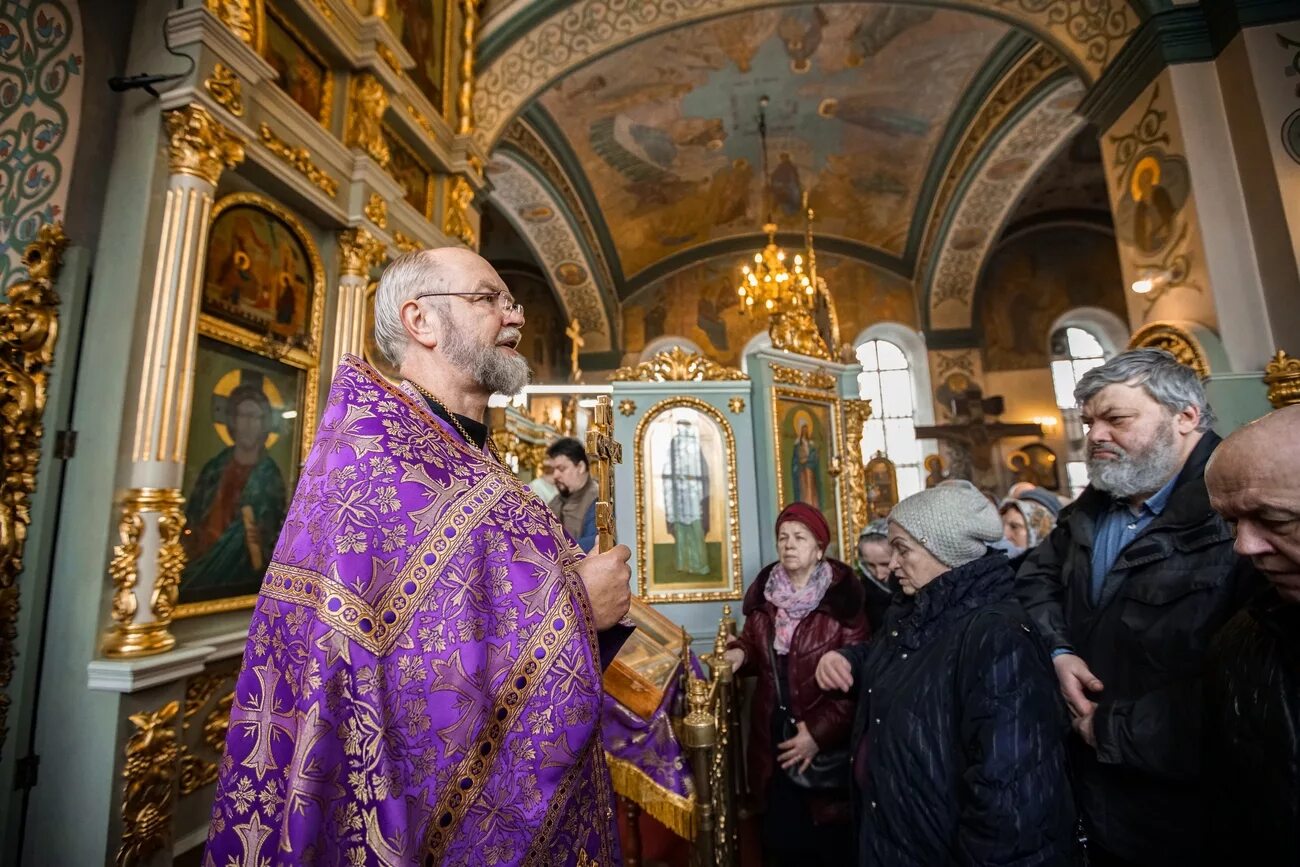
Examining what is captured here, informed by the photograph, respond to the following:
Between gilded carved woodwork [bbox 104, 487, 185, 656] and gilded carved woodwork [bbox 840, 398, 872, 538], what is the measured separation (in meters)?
4.77

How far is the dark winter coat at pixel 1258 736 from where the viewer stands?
0.97 m

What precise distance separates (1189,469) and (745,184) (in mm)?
10965

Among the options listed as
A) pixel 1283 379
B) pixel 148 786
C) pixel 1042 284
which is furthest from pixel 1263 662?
pixel 1042 284

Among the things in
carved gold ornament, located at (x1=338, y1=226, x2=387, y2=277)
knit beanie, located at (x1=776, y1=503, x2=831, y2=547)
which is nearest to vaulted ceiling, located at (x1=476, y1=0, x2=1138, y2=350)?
carved gold ornament, located at (x1=338, y1=226, x2=387, y2=277)

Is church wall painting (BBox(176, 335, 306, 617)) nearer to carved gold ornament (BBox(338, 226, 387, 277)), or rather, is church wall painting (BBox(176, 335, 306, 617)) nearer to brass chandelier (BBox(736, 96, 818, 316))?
carved gold ornament (BBox(338, 226, 387, 277))

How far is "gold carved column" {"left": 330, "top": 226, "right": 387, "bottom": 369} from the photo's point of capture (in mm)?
3768

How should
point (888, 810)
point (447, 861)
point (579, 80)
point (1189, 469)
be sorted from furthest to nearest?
point (579, 80) → point (1189, 469) → point (888, 810) → point (447, 861)

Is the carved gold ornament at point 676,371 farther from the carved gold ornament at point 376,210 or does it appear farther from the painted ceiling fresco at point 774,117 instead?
the painted ceiling fresco at point 774,117

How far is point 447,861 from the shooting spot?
3.22 feet

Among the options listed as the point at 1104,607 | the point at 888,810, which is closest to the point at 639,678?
the point at 888,810

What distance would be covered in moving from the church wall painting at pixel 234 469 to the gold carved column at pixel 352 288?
15.5 inches

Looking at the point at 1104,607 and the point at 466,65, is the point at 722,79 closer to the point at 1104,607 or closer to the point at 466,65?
the point at 466,65

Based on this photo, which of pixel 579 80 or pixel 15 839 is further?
pixel 579 80

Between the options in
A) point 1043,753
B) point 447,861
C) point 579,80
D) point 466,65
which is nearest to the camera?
point 447,861
